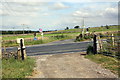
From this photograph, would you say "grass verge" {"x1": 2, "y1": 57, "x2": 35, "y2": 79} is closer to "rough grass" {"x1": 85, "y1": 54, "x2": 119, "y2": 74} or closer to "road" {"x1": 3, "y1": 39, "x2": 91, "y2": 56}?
"rough grass" {"x1": 85, "y1": 54, "x2": 119, "y2": 74}

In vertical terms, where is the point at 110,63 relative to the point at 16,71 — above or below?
above

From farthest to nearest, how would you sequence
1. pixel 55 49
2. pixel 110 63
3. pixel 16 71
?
pixel 55 49, pixel 110 63, pixel 16 71

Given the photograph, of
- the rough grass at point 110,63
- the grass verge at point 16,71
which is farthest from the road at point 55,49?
the grass verge at point 16,71

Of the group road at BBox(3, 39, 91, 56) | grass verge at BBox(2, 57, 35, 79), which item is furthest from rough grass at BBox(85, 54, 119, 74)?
road at BBox(3, 39, 91, 56)

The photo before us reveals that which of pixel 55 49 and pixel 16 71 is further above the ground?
pixel 55 49

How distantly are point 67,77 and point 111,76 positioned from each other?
6.37 ft

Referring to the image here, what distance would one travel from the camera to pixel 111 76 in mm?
5570

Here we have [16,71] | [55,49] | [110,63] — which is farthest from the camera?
[55,49]

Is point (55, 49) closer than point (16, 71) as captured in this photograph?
No

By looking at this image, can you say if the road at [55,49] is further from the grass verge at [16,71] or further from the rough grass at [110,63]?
the grass verge at [16,71]

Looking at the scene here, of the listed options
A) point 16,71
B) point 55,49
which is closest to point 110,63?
point 16,71

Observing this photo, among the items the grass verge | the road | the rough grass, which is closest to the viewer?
the grass verge

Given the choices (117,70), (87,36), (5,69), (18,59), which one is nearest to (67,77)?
(117,70)

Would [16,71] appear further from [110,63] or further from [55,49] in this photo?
[55,49]
